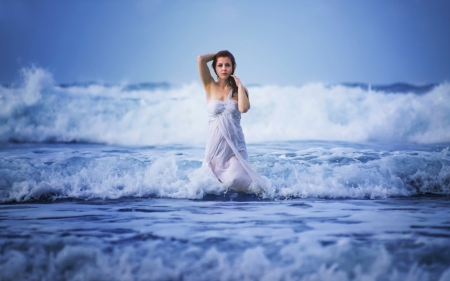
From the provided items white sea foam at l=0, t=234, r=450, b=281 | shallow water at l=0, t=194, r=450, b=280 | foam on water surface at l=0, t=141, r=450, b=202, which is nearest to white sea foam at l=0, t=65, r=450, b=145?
foam on water surface at l=0, t=141, r=450, b=202

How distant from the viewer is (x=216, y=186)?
12.2ft

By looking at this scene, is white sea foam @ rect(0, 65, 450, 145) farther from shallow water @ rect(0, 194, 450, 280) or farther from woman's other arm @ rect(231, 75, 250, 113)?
shallow water @ rect(0, 194, 450, 280)

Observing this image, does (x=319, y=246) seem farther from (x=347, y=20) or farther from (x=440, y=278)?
(x=347, y=20)

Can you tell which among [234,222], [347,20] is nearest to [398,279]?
[234,222]

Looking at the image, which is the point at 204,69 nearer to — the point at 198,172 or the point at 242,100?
the point at 242,100

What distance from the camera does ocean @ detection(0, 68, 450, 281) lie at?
2340 mm

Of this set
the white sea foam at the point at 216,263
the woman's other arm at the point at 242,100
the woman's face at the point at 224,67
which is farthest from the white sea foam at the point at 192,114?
the white sea foam at the point at 216,263

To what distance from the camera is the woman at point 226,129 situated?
3662mm

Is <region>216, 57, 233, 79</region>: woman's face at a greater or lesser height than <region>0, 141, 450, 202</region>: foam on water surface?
greater

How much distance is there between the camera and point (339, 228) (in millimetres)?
2650

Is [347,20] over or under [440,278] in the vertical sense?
over

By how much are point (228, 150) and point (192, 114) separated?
1.98 meters

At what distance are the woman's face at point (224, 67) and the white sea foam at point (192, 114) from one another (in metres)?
1.61

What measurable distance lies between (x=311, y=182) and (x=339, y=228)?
1383 mm
